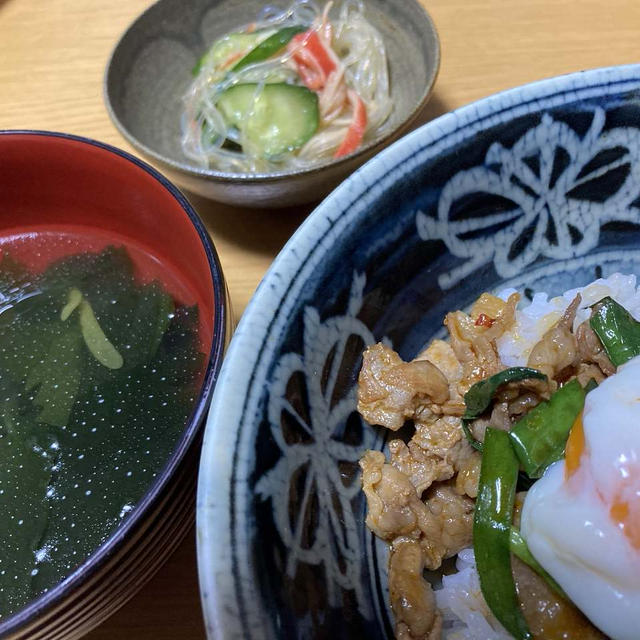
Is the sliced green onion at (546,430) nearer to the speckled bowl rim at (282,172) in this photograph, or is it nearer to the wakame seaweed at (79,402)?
the wakame seaweed at (79,402)

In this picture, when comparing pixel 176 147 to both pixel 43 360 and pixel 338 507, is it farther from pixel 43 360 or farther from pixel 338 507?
pixel 338 507

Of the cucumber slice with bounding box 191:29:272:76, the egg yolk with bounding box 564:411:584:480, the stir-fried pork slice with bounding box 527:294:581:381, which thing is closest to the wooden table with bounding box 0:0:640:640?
the cucumber slice with bounding box 191:29:272:76

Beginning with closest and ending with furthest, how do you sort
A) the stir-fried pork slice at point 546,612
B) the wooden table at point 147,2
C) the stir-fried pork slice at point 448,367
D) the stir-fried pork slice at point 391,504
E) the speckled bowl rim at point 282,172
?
1. the stir-fried pork slice at point 546,612
2. the stir-fried pork slice at point 391,504
3. the stir-fried pork slice at point 448,367
4. the speckled bowl rim at point 282,172
5. the wooden table at point 147,2

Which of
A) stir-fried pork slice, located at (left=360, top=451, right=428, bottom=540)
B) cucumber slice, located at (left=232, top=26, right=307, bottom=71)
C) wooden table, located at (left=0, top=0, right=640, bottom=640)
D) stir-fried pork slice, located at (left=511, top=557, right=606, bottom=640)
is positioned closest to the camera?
stir-fried pork slice, located at (left=511, top=557, right=606, bottom=640)

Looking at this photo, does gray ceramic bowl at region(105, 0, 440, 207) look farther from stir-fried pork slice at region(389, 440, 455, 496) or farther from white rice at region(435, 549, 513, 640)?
white rice at region(435, 549, 513, 640)

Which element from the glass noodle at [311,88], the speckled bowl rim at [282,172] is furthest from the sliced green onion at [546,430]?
the glass noodle at [311,88]

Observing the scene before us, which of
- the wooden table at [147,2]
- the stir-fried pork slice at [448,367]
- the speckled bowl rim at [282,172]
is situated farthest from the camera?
the wooden table at [147,2]
